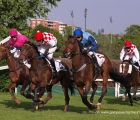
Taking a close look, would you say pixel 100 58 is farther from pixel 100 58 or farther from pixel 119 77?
pixel 119 77

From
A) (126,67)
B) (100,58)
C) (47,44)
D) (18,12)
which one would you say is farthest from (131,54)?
(18,12)

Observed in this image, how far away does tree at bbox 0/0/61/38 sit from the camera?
29953 mm

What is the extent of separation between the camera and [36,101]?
37.0 ft

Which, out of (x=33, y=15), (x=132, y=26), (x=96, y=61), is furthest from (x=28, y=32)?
(x=132, y=26)

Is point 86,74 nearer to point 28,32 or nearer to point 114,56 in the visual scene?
point 28,32

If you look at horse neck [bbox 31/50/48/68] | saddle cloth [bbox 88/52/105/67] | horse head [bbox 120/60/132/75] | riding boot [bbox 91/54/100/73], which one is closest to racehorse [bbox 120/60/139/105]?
horse head [bbox 120/60/132/75]

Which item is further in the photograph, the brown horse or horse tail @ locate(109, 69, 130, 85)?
horse tail @ locate(109, 69, 130, 85)

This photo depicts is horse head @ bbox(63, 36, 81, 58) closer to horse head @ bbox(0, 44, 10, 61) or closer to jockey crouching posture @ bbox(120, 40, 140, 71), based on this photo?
horse head @ bbox(0, 44, 10, 61)

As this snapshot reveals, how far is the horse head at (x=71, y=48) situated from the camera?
10602 millimetres

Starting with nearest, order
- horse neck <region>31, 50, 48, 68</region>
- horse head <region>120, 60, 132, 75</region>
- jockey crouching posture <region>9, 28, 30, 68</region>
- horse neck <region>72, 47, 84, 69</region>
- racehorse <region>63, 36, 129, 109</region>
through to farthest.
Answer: racehorse <region>63, 36, 129, 109</region> → horse neck <region>72, 47, 84, 69</region> → horse neck <region>31, 50, 48, 68</region> → jockey crouching posture <region>9, 28, 30, 68</region> → horse head <region>120, 60, 132, 75</region>

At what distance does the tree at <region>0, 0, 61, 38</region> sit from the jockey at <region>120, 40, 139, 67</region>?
15.5m

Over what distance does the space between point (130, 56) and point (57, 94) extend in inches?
207

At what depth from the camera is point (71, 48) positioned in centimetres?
1072

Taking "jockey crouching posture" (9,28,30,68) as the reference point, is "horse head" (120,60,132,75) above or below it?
below
